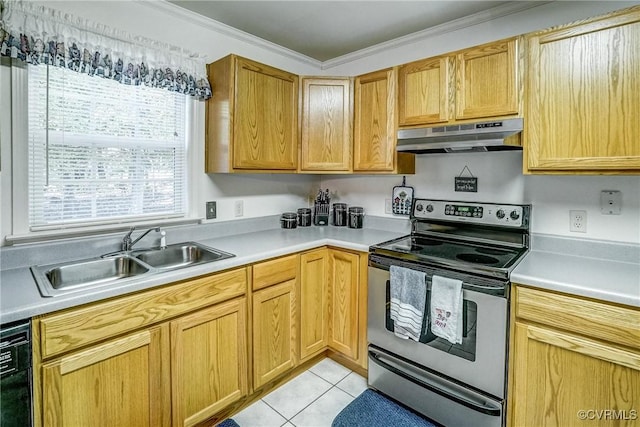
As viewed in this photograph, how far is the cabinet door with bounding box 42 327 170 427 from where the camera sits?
1201 mm

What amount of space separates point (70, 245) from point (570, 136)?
100 inches

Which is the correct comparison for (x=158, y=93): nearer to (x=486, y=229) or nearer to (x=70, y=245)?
(x=70, y=245)

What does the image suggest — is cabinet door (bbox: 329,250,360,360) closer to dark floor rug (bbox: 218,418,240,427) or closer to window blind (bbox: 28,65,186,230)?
dark floor rug (bbox: 218,418,240,427)

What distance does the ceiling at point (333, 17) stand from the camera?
1987 mm

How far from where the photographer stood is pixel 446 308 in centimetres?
166

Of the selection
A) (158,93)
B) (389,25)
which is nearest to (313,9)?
(389,25)

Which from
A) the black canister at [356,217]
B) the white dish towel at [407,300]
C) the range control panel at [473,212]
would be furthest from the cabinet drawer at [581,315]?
the black canister at [356,217]

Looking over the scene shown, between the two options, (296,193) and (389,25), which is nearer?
(389,25)

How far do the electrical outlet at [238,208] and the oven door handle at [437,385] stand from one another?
1.30 metres

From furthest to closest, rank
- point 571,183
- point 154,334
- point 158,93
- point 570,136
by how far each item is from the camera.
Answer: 1. point 158,93
2. point 571,183
3. point 570,136
4. point 154,334

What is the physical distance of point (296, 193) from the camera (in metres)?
2.90

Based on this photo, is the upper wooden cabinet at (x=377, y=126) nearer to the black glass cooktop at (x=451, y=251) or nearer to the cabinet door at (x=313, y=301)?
the black glass cooktop at (x=451, y=251)

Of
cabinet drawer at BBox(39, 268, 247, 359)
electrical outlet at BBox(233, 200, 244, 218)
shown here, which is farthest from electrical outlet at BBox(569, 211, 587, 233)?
electrical outlet at BBox(233, 200, 244, 218)

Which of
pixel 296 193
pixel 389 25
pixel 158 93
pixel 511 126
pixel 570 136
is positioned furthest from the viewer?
pixel 296 193
